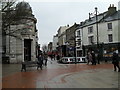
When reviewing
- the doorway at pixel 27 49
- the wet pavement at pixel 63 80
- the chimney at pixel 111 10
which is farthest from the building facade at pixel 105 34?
the wet pavement at pixel 63 80

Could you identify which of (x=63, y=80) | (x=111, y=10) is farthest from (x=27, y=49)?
(x=63, y=80)

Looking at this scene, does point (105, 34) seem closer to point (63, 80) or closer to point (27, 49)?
point (27, 49)

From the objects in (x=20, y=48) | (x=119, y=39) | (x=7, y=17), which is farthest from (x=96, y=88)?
(x=119, y=39)

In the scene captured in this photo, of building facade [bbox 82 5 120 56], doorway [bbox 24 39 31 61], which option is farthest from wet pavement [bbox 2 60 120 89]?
building facade [bbox 82 5 120 56]

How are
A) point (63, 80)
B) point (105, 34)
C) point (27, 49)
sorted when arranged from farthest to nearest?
point (105, 34)
point (27, 49)
point (63, 80)

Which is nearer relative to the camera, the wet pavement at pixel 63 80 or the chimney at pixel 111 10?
the wet pavement at pixel 63 80

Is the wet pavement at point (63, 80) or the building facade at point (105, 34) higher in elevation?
the building facade at point (105, 34)

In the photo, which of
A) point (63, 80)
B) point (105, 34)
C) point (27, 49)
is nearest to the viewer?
point (63, 80)

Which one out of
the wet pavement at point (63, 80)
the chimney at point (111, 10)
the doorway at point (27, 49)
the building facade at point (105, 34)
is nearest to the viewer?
the wet pavement at point (63, 80)

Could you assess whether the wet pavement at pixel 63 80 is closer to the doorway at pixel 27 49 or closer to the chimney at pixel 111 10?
the doorway at pixel 27 49

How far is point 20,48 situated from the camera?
35.6m

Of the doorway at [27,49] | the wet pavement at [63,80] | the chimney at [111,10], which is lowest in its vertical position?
the wet pavement at [63,80]

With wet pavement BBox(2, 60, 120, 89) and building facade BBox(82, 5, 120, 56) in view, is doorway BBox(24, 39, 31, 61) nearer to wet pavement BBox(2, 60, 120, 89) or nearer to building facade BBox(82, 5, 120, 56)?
building facade BBox(82, 5, 120, 56)

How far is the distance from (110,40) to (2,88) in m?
37.8
